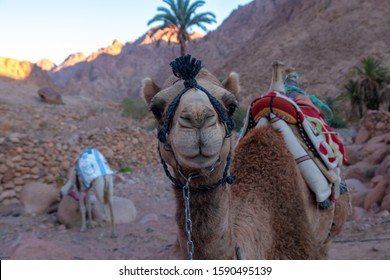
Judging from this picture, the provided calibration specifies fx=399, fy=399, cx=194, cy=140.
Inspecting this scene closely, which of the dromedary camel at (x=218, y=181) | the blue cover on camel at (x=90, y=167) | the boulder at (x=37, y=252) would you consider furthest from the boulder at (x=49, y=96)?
the dromedary camel at (x=218, y=181)

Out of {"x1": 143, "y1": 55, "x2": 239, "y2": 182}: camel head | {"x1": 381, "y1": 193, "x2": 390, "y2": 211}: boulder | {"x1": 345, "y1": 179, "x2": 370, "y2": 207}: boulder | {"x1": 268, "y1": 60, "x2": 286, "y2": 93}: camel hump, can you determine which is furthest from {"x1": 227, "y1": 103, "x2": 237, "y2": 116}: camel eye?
{"x1": 345, "y1": 179, "x2": 370, "y2": 207}: boulder

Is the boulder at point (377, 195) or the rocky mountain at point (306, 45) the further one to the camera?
the rocky mountain at point (306, 45)

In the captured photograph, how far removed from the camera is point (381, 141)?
12.8m

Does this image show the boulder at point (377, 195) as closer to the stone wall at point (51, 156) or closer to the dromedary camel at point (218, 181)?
the dromedary camel at point (218, 181)

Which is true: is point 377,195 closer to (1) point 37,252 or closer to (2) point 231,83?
(1) point 37,252

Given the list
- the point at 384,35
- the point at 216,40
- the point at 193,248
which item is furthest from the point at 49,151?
the point at 216,40

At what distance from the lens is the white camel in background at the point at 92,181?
8117 millimetres

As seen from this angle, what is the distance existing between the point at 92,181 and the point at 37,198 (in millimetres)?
2175

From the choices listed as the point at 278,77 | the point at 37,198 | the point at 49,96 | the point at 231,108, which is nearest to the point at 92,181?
the point at 37,198

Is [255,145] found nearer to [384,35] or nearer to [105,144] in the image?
[105,144]

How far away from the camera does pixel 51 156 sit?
38.6ft

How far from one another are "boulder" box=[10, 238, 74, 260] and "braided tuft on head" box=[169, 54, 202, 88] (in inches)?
154

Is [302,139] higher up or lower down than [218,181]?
higher up

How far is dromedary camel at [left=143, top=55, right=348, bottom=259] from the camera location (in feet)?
6.66
